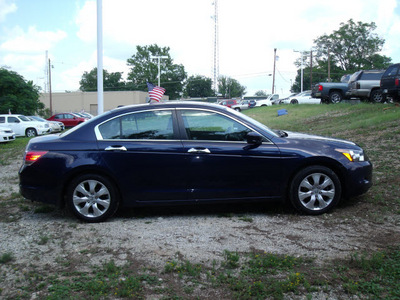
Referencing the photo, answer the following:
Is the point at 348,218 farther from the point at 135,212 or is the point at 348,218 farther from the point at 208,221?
the point at 135,212

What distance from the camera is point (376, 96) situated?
1886 cm

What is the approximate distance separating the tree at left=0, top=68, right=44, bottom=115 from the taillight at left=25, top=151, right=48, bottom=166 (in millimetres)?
31685

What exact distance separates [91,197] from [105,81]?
4047 inches

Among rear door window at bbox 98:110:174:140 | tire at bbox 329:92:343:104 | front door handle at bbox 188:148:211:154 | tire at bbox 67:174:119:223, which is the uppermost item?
tire at bbox 329:92:343:104

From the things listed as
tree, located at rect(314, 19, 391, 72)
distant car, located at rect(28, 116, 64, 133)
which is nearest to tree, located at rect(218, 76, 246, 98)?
tree, located at rect(314, 19, 391, 72)

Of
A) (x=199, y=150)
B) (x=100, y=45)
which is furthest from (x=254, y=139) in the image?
(x=100, y=45)

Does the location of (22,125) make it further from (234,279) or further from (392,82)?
(234,279)

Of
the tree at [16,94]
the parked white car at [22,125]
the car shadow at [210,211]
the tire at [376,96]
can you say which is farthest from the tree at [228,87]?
the car shadow at [210,211]

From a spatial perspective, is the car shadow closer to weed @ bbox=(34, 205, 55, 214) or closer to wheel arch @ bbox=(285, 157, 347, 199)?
wheel arch @ bbox=(285, 157, 347, 199)

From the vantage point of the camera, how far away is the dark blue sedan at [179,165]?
5004 mm

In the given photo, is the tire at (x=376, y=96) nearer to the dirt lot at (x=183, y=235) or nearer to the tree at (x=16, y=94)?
the dirt lot at (x=183, y=235)

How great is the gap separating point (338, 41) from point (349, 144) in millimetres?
73177

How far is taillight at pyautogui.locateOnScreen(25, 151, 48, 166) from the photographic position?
5047 millimetres

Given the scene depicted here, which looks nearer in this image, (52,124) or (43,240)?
(43,240)
